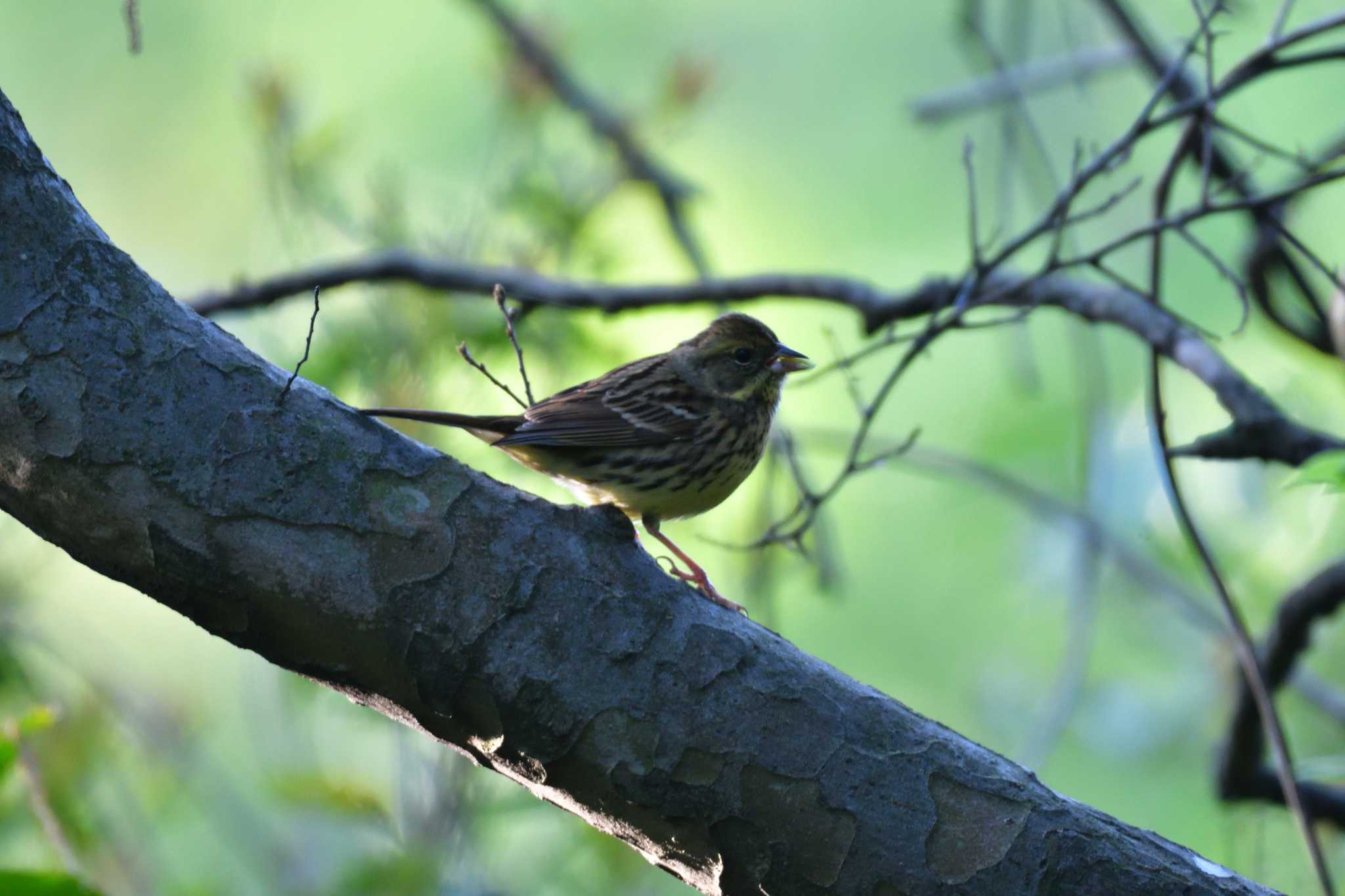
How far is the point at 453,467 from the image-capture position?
6.79 feet

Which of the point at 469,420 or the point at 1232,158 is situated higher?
the point at 1232,158

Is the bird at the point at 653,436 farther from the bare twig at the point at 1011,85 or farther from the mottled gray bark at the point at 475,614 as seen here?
the bare twig at the point at 1011,85

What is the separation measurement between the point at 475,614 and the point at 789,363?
2.26 meters

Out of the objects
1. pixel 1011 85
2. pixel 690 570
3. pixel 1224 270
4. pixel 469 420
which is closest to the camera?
pixel 469 420

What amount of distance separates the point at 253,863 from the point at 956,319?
14.0 ft

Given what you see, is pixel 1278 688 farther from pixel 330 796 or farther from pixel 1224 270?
pixel 330 796

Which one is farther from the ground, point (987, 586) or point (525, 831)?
point (987, 586)

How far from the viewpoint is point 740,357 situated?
4.04 meters

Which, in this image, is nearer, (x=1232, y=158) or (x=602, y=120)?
(x=1232, y=158)

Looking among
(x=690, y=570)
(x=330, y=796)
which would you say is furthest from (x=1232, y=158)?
(x=330, y=796)

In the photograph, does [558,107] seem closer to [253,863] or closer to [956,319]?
[956,319]

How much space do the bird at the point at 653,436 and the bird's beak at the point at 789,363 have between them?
8cm

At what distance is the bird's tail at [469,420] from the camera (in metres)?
2.56

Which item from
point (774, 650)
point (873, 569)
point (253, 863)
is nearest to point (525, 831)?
point (253, 863)
